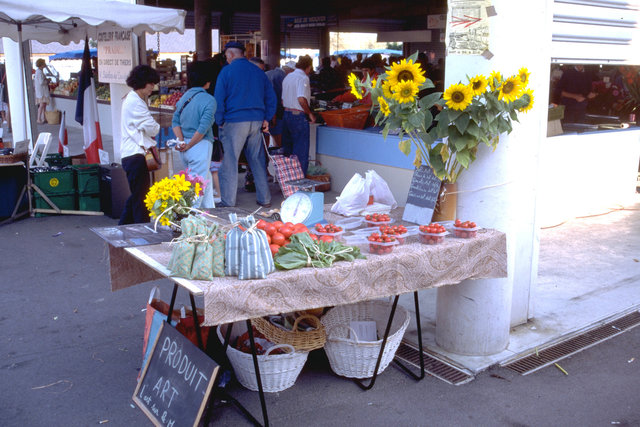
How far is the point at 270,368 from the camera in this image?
3.38m

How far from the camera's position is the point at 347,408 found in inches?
136

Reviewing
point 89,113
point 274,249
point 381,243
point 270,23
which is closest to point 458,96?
point 381,243

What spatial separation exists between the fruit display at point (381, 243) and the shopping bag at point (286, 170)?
482cm

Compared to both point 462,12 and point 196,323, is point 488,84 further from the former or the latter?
point 196,323

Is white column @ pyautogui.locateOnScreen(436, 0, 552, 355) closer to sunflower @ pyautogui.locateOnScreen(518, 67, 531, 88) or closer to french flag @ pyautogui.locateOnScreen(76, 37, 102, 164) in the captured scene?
sunflower @ pyautogui.locateOnScreen(518, 67, 531, 88)

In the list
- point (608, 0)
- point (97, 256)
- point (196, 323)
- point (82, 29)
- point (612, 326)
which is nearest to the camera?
point (196, 323)

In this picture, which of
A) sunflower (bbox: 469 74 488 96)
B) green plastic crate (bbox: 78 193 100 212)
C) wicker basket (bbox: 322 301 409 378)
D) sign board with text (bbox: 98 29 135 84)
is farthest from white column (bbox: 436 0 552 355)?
sign board with text (bbox: 98 29 135 84)

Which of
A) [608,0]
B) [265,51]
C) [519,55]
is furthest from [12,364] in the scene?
[265,51]

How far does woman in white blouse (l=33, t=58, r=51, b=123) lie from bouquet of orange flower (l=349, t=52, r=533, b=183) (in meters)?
16.8

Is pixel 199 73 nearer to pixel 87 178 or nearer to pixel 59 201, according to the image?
pixel 87 178

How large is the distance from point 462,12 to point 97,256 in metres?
4.19

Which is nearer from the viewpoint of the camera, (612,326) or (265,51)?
(612,326)

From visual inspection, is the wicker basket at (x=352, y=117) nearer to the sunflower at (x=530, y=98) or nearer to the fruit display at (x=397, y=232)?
the sunflower at (x=530, y=98)

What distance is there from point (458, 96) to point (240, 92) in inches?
171
